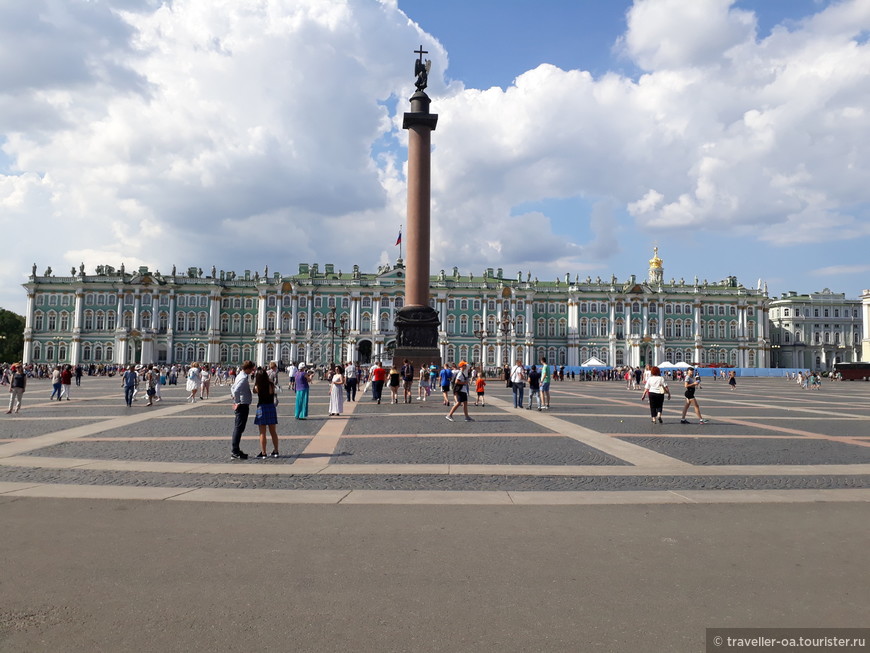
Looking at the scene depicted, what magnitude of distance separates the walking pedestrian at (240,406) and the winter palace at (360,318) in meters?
75.2

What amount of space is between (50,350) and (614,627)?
334 feet

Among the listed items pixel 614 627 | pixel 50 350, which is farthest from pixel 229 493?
pixel 50 350

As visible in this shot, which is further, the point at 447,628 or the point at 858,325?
the point at 858,325

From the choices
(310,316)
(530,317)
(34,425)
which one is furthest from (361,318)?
(34,425)

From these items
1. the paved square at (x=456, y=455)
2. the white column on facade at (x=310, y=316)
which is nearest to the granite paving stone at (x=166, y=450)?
the paved square at (x=456, y=455)

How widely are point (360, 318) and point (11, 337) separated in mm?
50786

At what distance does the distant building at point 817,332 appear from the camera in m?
107

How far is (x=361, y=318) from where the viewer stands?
92188mm

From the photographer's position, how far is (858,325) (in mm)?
109375

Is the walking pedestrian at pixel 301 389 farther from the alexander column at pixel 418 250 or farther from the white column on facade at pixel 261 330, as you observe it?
the white column on facade at pixel 261 330

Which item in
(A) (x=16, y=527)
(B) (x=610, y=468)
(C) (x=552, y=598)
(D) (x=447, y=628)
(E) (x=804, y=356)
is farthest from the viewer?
(E) (x=804, y=356)

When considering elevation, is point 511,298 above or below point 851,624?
above

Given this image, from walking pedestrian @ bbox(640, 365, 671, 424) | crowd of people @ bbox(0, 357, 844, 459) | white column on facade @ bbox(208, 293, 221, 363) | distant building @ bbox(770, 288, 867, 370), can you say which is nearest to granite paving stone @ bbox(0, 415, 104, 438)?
crowd of people @ bbox(0, 357, 844, 459)

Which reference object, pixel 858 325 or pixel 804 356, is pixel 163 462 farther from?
pixel 858 325
